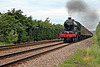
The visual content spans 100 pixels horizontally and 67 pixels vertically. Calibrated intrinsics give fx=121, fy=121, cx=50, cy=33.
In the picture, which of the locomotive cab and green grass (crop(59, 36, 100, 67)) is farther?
the locomotive cab

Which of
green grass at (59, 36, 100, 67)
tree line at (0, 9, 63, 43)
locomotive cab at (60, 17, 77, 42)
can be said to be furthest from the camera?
locomotive cab at (60, 17, 77, 42)

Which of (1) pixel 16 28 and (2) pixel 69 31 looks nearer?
(1) pixel 16 28

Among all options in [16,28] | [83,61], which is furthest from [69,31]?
[83,61]

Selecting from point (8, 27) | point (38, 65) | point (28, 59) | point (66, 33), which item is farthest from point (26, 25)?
point (38, 65)

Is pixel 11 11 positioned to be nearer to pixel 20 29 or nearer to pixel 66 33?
pixel 20 29

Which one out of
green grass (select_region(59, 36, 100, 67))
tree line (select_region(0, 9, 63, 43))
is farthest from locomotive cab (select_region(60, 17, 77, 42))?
green grass (select_region(59, 36, 100, 67))

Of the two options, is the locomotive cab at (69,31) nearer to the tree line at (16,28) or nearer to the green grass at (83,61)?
the tree line at (16,28)

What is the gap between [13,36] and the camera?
630 inches

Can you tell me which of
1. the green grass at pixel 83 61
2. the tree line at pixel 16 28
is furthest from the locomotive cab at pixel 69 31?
the green grass at pixel 83 61

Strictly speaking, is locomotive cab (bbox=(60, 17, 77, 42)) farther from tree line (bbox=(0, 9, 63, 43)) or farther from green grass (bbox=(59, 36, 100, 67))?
green grass (bbox=(59, 36, 100, 67))

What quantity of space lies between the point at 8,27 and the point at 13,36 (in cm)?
148

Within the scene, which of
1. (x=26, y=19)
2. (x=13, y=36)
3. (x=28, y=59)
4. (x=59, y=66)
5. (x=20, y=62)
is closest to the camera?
(x=59, y=66)

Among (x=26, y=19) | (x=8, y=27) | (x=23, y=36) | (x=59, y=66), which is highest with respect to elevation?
(x=26, y=19)

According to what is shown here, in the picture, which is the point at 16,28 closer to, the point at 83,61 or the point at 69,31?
the point at 69,31
